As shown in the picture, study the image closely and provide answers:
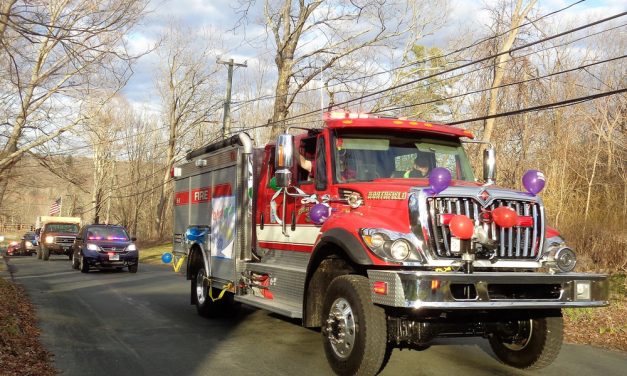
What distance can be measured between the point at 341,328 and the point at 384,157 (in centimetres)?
205

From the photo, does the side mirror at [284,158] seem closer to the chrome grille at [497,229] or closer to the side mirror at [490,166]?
the chrome grille at [497,229]

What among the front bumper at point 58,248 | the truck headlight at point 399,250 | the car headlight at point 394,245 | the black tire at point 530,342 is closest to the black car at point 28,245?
the front bumper at point 58,248

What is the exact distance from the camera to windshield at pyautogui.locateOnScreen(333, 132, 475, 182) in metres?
6.37

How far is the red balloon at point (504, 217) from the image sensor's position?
17.0 feet

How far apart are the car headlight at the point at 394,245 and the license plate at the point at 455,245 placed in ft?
0.99

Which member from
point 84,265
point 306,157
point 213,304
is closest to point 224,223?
point 213,304

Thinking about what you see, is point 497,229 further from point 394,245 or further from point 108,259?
point 108,259

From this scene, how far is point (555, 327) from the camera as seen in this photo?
590 cm

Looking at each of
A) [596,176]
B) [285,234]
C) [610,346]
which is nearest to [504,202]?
[285,234]

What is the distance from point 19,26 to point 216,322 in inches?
200

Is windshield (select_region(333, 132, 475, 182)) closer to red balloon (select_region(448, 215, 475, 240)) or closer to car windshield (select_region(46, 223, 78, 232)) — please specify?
red balloon (select_region(448, 215, 475, 240))

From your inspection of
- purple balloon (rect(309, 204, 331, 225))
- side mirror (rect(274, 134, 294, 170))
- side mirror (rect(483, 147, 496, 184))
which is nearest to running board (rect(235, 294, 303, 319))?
purple balloon (rect(309, 204, 331, 225))

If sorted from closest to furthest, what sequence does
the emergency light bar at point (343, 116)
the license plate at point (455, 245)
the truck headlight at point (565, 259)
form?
the license plate at point (455, 245) → the truck headlight at point (565, 259) → the emergency light bar at point (343, 116)

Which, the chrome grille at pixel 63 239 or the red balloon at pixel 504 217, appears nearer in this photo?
the red balloon at pixel 504 217
